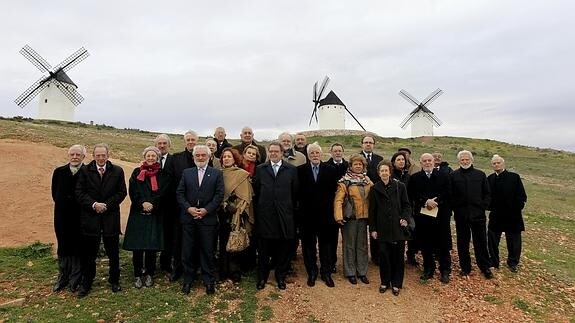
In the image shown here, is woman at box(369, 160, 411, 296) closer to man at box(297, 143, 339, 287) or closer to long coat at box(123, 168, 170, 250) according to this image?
man at box(297, 143, 339, 287)

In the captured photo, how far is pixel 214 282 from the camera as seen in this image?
260 inches

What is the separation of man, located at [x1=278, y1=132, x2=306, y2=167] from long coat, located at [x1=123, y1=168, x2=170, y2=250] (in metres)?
2.16

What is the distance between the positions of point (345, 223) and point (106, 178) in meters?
3.78

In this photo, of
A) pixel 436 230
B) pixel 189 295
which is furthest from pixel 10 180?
pixel 436 230

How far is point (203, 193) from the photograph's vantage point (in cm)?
641

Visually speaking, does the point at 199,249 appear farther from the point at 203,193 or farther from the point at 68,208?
the point at 68,208

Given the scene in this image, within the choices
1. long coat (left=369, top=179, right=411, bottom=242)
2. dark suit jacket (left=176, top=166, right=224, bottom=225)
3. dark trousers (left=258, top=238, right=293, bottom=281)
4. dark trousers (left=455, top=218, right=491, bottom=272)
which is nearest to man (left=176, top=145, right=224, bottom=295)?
dark suit jacket (left=176, top=166, right=224, bottom=225)

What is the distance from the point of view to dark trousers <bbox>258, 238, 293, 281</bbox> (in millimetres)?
6809

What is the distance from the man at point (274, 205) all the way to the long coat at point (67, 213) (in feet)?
8.63

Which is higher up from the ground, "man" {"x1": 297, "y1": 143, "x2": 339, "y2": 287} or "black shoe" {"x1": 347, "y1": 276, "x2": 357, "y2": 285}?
"man" {"x1": 297, "y1": 143, "x2": 339, "y2": 287}

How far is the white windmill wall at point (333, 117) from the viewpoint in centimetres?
5222

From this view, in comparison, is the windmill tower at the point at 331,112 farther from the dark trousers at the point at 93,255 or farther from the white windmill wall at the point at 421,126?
the dark trousers at the point at 93,255

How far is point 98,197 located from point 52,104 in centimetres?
3887

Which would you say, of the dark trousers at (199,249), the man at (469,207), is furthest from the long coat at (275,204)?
the man at (469,207)
